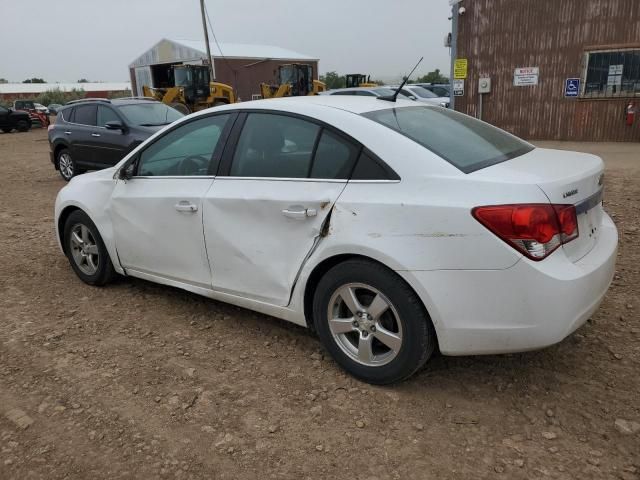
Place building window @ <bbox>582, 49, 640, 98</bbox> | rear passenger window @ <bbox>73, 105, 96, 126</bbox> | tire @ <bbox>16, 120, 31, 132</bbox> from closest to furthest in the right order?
1. rear passenger window @ <bbox>73, 105, 96, 126</bbox>
2. building window @ <bbox>582, 49, 640, 98</bbox>
3. tire @ <bbox>16, 120, 31, 132</bbox>

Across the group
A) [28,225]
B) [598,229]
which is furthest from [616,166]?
[28,225]

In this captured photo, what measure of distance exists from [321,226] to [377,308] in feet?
1.75

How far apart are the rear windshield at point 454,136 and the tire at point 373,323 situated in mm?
707

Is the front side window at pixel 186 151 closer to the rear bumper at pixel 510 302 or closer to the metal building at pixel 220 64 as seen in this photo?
the rear bumper at pixel 510 302

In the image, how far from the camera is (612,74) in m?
13.7

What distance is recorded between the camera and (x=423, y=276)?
2.60m

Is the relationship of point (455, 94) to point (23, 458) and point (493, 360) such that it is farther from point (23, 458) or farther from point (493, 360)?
point (23, 458)

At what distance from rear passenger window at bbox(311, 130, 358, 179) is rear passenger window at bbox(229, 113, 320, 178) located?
59 millimetres

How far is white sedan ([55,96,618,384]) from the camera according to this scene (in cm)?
249

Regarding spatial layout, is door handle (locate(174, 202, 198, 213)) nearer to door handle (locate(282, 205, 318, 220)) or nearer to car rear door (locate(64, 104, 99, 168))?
door handle (locate(282, 205, 318, 220))

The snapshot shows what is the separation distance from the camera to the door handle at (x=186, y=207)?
140 inches

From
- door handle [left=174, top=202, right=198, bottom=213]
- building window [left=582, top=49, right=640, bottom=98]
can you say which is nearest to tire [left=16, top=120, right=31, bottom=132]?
building window [left=582, top=49, right=640, bottom=98]

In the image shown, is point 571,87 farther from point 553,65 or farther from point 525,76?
point 525,76

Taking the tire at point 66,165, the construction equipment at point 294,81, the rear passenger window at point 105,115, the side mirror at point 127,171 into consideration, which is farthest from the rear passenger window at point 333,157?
the construction equipment at point 294,81
